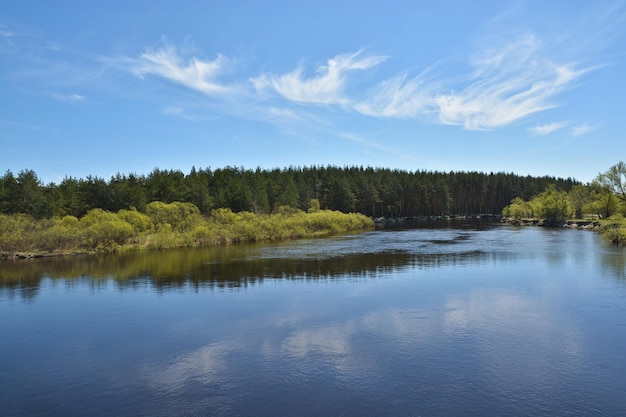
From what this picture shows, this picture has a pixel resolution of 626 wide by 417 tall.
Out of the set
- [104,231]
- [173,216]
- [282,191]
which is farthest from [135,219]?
[282,191]

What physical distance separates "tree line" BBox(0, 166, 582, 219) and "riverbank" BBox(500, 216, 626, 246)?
114ft

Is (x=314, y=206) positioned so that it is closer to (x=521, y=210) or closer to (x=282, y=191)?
(x=282, y=191)

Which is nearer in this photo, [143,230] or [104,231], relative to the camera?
[104,231]

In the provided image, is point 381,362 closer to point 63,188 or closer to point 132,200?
point 132,200

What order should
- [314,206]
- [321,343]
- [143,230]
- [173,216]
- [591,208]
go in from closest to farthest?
1. [321,343]
2. [143,230]
3. [173,216]
4. [591,208]
5. [314,206]

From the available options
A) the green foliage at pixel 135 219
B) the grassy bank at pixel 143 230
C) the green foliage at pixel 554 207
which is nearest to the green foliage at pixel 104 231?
the grassy bank at pixel 143 230

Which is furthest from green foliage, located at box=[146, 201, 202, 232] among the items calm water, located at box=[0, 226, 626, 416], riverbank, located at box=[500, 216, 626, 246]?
riverbank, located at box=[500, 216, 626, 246]

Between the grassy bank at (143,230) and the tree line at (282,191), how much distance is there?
14.8ft

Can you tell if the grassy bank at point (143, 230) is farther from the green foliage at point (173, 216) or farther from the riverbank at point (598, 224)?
the riverbank at point (598, 224)

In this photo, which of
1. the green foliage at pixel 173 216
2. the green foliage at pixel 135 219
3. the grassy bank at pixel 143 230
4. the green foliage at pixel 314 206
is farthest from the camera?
the green foliage at pixel 314 206

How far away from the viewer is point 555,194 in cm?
9900

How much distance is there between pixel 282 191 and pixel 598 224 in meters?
62.5

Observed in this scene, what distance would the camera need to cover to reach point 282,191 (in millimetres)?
104500

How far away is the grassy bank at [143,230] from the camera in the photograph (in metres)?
53.8
